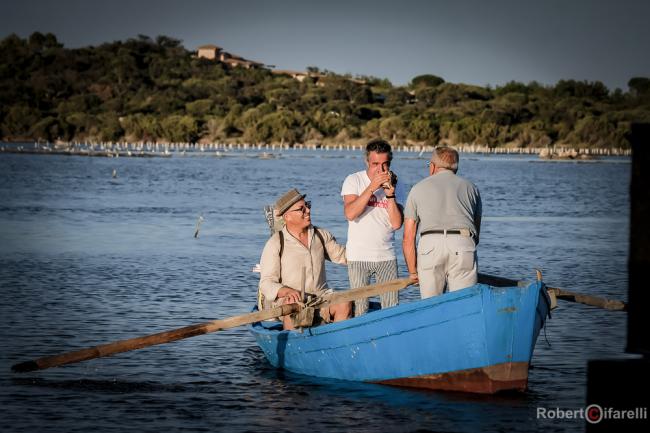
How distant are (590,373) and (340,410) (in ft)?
15.3

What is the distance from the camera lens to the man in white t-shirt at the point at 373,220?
11281 millimetres

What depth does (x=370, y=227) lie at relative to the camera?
11516 millimetres

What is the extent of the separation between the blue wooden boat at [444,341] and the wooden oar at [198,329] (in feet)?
0.85

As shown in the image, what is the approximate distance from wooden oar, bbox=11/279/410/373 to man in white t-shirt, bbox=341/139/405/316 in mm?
304

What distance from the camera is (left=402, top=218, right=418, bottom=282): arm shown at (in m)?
10.8

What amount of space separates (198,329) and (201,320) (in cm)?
555

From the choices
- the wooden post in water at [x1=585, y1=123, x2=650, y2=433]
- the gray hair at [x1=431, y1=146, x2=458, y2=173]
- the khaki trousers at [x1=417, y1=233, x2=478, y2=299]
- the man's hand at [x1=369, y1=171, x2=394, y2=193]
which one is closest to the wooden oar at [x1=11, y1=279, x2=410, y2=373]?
the khaki trousers at [x1=417, y1=233, x2=478, y2=299]

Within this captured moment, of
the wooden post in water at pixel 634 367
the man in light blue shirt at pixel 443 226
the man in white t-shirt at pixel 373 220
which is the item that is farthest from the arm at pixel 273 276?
the wooden post in water at pixel 634 367

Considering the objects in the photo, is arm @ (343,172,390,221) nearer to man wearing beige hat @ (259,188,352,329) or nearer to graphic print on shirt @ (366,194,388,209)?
graphic print on shirt @ (366,194,388,209)

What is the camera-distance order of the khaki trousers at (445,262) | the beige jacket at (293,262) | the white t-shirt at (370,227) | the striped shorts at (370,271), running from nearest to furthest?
the khaki trousers at (445,262)
the white t-shirt at (370,227)
the striped shorts at (370,271)
the beige jacket at (293,262)

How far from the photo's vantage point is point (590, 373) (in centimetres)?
724

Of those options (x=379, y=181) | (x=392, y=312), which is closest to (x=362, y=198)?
(x=379, y=181)

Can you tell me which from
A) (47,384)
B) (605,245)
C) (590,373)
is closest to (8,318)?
(47,384)

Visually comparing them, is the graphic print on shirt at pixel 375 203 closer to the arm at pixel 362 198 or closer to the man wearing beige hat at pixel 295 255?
the arm at pixel 362 198
